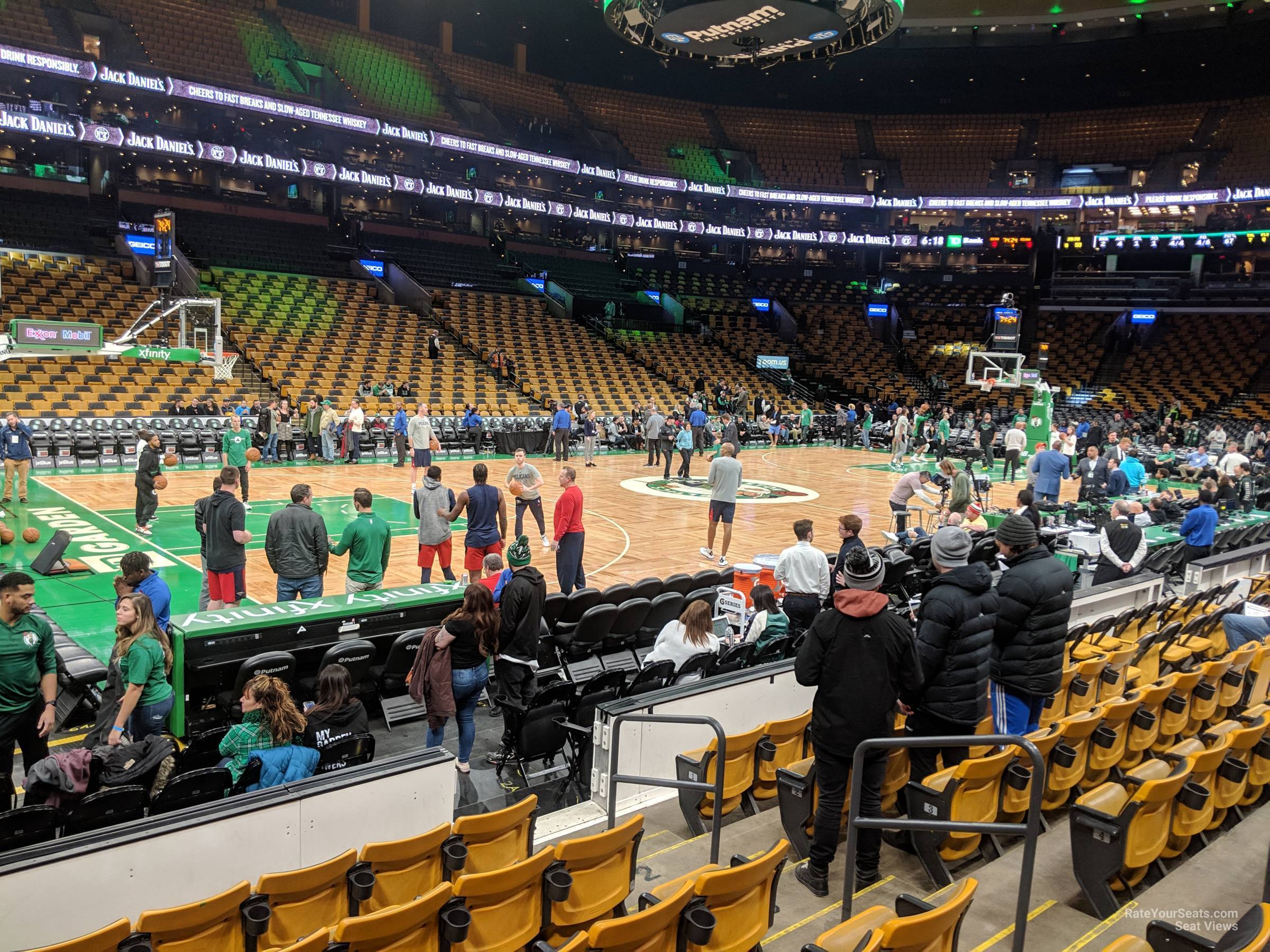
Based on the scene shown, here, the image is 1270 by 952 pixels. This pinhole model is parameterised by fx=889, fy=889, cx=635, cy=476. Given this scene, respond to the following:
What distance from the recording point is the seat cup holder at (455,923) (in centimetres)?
309

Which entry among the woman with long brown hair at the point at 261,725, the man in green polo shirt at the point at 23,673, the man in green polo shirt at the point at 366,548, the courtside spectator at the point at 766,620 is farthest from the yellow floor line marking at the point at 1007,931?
the man in green polo shirt at the point at 366,548

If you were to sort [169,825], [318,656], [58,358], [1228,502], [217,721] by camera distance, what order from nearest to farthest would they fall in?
[169,825]
[217,721]
[318,656]
[1228,502]
[58,358]

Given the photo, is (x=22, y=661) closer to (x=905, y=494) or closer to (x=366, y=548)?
(x=366, y=548)

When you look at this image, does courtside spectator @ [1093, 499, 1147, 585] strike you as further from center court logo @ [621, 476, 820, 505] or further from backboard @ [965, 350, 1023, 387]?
backboard @ [965, 350, 1023, 387]

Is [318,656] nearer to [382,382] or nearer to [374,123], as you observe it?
[382,382]

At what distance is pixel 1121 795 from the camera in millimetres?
4016

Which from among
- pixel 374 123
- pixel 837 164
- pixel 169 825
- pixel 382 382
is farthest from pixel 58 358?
pixel 837 164

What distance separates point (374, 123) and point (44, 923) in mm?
28653

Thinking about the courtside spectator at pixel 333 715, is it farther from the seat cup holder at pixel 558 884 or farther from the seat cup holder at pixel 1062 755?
the seat cup holder at pixel 1062 755

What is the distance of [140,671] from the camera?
473cm

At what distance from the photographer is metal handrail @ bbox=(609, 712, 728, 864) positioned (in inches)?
149

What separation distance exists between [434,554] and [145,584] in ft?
11.8

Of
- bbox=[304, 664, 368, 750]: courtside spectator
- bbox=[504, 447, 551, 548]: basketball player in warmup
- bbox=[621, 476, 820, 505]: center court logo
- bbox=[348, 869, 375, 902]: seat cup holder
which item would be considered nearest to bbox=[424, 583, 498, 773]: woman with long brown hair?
bbox=[304, 664, 368, 750]: courtside spectator

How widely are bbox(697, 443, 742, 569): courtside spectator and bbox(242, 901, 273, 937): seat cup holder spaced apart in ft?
26.0
